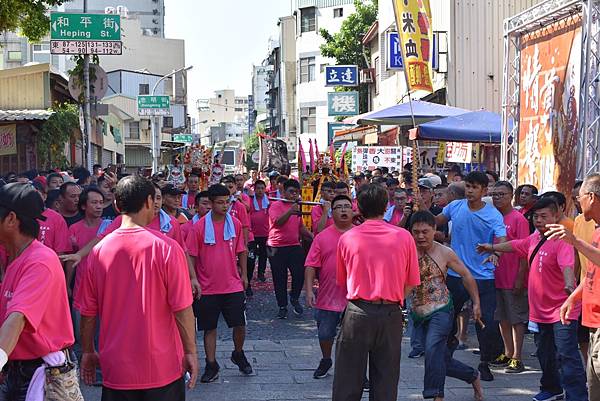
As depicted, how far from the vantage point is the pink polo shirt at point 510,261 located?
340 inches

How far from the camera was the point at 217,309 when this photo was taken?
26.8 feet

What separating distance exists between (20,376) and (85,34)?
1227cm

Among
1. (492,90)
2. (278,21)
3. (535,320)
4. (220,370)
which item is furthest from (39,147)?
(278,21)

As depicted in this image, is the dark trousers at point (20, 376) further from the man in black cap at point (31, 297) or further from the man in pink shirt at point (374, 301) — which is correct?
the man in pink shirt at point (374, 301)

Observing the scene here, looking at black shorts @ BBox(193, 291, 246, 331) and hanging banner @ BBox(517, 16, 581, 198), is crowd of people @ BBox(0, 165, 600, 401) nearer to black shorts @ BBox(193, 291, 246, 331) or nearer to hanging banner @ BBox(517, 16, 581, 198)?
black shorts @ BBox(193, 291, 246, 331)

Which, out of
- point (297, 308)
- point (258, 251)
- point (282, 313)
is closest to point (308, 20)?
point (258, 251)

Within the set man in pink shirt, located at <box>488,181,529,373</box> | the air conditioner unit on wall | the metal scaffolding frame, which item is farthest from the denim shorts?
the air conditioner unit on wall

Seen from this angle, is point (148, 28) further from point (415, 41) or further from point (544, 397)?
point (544, 397)

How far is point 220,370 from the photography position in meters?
8.54

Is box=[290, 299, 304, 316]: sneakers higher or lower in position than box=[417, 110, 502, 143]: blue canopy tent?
lower

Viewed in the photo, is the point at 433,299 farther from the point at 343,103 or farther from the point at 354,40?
the point at 354,40

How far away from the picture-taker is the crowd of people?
4.21 meters

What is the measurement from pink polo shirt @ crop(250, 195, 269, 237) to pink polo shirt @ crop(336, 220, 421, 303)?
808 cm

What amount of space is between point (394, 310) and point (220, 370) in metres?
3.15
